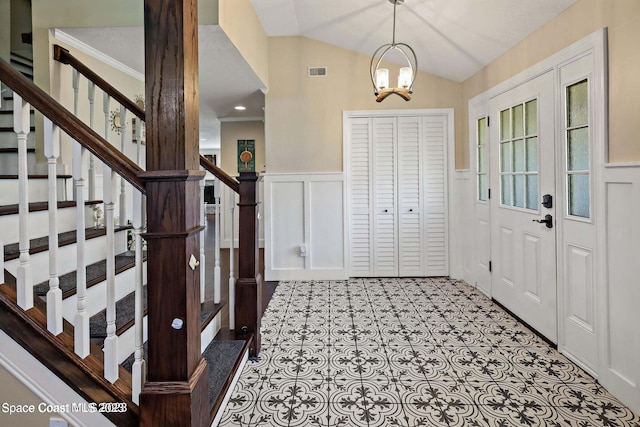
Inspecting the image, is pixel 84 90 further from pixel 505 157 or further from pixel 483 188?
pixel 483 188

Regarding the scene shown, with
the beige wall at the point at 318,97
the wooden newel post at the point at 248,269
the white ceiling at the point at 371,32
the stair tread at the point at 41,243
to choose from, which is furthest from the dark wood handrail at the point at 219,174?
the beige wall at the point at 318,97

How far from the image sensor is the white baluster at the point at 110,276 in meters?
1.36

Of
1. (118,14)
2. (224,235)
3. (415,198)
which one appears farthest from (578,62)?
(224,235)

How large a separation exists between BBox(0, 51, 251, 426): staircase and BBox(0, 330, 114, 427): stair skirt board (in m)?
0.01

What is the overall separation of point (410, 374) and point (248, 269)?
126cm

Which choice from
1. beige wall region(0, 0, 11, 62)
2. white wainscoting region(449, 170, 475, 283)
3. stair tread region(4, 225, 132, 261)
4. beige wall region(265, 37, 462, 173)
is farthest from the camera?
beige wall region(265, 37, 462, 173)

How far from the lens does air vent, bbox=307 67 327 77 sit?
15.3 feet

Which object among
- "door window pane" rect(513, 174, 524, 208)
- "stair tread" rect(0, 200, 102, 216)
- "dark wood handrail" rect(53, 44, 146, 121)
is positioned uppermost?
"dark wood handrail" rect(53, 44, 146, 121)

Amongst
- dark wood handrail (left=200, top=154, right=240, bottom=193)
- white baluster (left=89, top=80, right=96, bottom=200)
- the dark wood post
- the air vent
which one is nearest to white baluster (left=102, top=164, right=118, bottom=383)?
the dark wood post

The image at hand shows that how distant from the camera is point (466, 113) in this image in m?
4.54

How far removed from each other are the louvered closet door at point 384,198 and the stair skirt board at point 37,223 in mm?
3160

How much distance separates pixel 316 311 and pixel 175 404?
2.30 meters

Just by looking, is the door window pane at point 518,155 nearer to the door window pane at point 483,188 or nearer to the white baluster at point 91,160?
the door window pane at point 483,188

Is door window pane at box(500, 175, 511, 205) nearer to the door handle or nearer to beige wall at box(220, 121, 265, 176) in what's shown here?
the door handle
